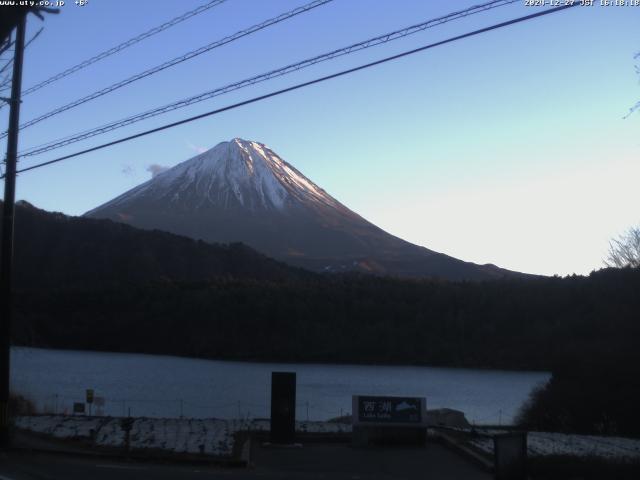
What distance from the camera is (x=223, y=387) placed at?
44.2m

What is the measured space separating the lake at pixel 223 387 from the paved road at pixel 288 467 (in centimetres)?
1349

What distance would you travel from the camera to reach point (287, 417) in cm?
1978

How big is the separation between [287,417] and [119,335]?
65.0 m

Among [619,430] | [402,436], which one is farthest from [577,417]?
[402,436]

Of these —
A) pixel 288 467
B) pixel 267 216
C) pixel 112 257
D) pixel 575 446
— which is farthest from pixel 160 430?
pixel 267 216

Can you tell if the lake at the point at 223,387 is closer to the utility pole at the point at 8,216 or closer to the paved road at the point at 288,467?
the utility pole at the point at 8,216

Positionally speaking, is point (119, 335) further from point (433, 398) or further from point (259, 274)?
point (433, 398)

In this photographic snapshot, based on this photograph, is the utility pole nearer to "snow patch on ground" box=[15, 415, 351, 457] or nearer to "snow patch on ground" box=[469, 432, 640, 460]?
"snow patch on ground" box=[15, 415, 351, 457]

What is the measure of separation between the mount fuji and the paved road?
11230 centimetres

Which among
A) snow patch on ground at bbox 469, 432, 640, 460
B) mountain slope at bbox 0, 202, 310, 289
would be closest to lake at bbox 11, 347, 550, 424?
snow patch on ground at bbox 469, 432, 640, 460

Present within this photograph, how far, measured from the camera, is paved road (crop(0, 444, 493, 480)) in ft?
49.8

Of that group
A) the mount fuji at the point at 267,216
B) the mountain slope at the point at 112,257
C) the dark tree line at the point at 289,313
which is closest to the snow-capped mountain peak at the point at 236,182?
the mount fuji at the point at 267,216

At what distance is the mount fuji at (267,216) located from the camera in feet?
466

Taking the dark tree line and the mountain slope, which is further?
the mountain slope
